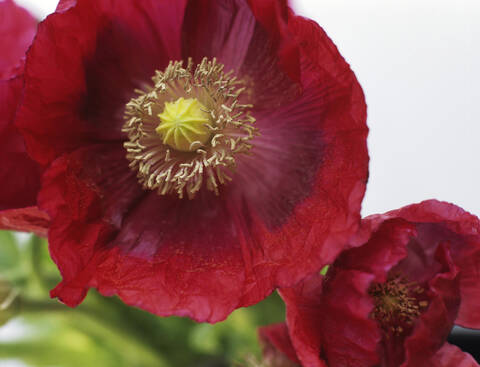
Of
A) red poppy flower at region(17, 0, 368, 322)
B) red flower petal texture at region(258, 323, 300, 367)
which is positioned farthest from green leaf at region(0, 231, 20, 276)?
red flower petal texture at region(258, 323, 300, 367)

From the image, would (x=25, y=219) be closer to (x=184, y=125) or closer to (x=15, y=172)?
(x=15, y=172)

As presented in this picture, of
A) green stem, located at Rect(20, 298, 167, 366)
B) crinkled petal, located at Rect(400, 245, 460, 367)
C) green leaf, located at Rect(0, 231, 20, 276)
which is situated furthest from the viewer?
green leaf, located at Rect(0, 231, 20, 276)

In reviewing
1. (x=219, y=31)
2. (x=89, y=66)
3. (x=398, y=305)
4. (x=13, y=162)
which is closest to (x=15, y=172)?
(x=13, y=162)

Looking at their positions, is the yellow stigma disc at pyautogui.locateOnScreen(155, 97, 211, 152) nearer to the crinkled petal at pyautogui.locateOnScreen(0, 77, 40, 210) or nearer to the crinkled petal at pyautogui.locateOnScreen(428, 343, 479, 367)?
the crinkled petal at pyautogui.locateOnScreen(0, 77, 40, 210)

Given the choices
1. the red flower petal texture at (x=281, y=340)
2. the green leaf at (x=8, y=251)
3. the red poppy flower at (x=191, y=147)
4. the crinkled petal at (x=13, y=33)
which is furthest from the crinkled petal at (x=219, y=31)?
the green leaf at (x=8, y=251)

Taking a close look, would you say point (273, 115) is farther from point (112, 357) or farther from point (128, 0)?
point (112, 357)

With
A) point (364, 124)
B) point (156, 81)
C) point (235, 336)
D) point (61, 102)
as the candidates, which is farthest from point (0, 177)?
point (235, 336)
